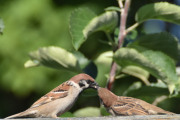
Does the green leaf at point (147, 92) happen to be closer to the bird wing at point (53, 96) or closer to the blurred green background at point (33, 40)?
the bird wing at point (53, 96)

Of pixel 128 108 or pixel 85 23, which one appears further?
pixel 128 108

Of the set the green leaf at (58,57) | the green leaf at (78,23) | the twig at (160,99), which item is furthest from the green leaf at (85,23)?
the twig at (160,99)

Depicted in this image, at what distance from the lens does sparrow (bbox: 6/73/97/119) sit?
10.4 ft

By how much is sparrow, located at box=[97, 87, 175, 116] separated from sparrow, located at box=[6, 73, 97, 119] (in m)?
0.15

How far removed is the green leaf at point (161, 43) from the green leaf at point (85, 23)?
0.76 feet

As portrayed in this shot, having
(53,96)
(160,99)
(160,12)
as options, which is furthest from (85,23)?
(53,96)

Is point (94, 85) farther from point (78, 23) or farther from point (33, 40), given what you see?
point (33, 40)

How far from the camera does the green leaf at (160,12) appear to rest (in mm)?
2609

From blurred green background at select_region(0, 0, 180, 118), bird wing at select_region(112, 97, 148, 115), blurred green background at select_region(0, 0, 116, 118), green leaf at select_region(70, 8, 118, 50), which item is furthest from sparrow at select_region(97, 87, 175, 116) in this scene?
blurred green background at select_region(0, 0, 116, 118)

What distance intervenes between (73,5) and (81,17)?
1993 mm

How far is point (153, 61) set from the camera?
2594 mm

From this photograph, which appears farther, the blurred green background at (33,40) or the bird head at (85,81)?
the blurred green background at (33,40)

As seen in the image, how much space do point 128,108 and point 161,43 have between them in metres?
0.75

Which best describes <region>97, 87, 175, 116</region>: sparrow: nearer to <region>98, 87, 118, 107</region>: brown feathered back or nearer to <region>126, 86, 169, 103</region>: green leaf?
<region>98, 87, 118, 107</region>: brown feathered back
